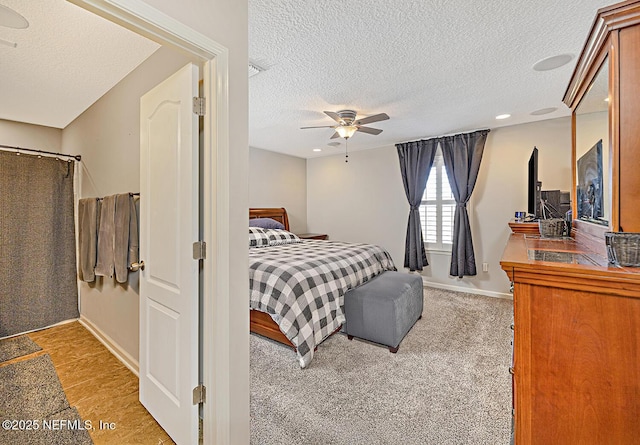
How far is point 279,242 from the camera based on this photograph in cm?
428

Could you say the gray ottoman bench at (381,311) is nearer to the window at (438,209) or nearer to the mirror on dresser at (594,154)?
the mirror on dresser at (594,154)

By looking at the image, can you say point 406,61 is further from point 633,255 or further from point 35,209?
point 35,209

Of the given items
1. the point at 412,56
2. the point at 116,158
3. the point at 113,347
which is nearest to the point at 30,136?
the point at 116,158

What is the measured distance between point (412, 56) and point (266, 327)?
2.64m

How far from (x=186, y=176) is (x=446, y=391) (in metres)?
2.19

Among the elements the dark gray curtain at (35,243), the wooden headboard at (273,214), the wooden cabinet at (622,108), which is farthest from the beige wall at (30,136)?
the wooden cabinet at (622,108)

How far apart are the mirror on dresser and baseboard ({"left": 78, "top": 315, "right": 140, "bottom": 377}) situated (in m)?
3.08

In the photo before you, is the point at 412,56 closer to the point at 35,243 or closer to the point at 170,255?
the point at 170,255

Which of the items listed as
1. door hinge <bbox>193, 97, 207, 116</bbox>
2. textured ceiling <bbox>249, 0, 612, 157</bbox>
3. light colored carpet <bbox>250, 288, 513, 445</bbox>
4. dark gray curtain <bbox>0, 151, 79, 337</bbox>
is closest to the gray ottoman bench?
light colored carpet <bbox>250, 288, 513, 445</bbox>

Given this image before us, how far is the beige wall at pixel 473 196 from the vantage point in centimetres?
369

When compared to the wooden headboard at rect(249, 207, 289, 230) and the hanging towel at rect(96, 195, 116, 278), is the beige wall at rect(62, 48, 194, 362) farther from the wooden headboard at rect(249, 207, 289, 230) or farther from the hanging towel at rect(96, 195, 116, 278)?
the wooden headboard at rect(249, 207, 289, 230)

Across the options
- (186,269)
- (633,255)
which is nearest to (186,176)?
(186,269)

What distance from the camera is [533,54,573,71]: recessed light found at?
210cm

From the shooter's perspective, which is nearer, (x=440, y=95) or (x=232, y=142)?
(x=232, y=142)
